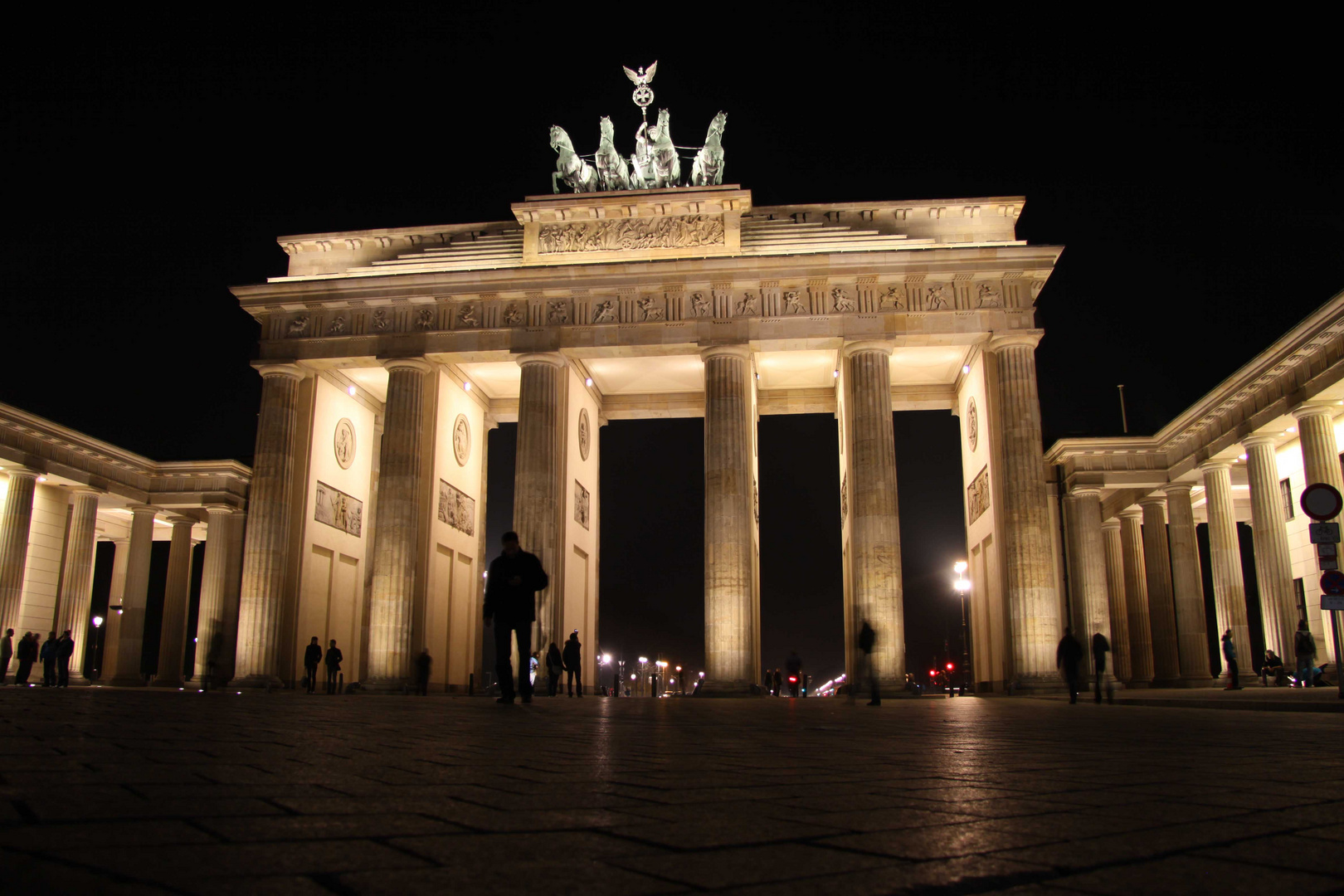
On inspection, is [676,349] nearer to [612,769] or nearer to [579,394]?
[579,394]

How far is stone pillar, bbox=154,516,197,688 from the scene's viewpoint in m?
34.8

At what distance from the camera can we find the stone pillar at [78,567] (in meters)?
35.4

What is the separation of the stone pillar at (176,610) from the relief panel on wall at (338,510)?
303 inches

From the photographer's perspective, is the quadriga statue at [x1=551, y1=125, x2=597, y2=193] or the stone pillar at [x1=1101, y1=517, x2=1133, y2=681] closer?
the quadriga statue at [x1=551, y1=125, x2=597, y2=193]

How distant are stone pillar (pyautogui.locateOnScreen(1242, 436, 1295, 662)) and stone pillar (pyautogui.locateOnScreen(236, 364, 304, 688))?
2720 centimetres

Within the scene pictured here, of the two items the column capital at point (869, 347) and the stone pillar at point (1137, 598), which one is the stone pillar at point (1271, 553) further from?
the column capital at point (869, 347)

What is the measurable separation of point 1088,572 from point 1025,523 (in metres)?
6.32

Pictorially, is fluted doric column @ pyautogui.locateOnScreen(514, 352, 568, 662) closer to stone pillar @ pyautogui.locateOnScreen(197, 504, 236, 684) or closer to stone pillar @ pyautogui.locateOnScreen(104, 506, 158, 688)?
stone pillar @ pyautogui.locateOnScreen(197, 504, 236, 684)

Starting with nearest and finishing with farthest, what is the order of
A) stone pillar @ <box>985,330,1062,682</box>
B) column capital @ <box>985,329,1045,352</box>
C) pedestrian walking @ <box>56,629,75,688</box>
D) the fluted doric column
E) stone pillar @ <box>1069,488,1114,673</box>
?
stone pillar @ <box>985,330,1062,682</box>
pedestrian walking @ <box>56,629,75,688</box>
the fluted doric column
column capital @ <box>985,329,1045,352</box>
stone pillar @ <box>1069,488,1114,673</box>

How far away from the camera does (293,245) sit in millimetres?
32594

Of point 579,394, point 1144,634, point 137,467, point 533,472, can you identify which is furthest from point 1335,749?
point 137,467

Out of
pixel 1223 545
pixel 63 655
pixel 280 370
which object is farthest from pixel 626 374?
pixel 1223 545

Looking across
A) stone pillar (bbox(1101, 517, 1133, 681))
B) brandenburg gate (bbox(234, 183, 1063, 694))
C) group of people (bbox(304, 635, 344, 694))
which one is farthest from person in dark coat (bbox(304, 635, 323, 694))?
stone pillar (bbox(1101, 517, 1133, 681))

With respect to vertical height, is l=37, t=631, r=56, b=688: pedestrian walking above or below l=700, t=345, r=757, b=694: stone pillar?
below
